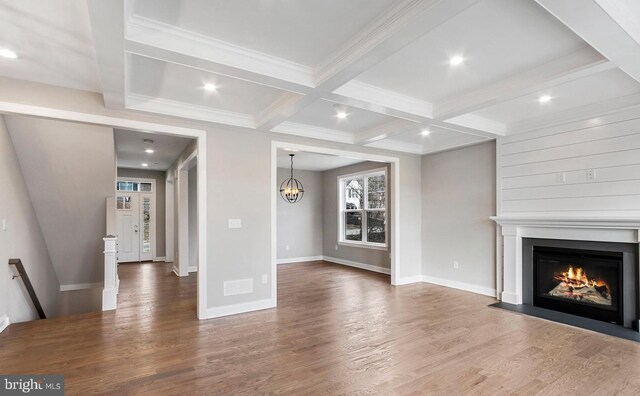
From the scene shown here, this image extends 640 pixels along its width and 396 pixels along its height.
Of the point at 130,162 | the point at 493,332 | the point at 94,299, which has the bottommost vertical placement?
the point at 94,299

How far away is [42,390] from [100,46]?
2599 millimetres

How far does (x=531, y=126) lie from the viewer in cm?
461

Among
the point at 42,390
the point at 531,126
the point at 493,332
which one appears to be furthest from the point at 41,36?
the point at 531,126

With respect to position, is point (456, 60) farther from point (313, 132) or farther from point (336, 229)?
point (336, 229)

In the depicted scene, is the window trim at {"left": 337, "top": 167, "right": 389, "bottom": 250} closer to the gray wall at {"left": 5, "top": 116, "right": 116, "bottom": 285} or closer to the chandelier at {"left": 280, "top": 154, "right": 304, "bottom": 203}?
the chandelier at {"left": 280, "top": 154, "right": 304, "bottom": 203}

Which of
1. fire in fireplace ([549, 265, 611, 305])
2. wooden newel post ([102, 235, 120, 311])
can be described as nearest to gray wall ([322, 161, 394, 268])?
fire in fireplace ([549, 265, 611, 305])

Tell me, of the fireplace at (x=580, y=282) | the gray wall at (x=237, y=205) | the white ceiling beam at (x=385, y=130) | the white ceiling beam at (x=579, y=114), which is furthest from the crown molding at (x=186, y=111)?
the fireplace at (x=580, y=282)

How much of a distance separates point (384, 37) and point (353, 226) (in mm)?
6477

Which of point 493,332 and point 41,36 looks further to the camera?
→ point 493,332

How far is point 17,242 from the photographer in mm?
4293

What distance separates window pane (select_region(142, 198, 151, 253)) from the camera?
9.20 meters

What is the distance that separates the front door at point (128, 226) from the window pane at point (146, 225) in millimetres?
123

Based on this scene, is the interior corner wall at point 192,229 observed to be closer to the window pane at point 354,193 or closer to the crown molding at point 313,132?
the crown molding at point 313,132

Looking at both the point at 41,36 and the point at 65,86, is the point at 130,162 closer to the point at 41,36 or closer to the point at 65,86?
the point at 65,86
